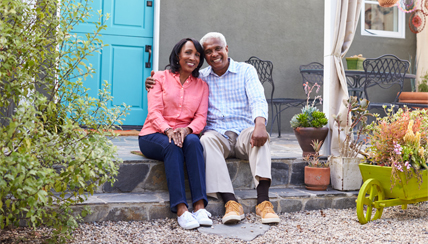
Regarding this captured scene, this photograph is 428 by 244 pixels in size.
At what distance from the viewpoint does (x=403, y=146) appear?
2201mm

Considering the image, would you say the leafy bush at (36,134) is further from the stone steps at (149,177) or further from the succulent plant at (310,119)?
the succulent plant at (310,119)

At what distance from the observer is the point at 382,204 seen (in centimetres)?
223

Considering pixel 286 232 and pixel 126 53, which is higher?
pixel 126 53

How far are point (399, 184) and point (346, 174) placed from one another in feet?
1.51

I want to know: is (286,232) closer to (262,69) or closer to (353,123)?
(353,123)

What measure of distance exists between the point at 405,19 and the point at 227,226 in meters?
4.95

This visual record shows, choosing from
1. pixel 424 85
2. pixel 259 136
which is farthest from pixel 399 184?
pixel 424 85

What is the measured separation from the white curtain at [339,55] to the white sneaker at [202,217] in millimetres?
1201

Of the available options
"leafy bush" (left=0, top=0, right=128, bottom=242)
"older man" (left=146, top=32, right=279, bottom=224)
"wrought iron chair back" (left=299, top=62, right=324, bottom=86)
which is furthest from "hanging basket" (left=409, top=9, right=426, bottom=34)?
"leafy bush" (left=0, top=0, right=128, bottom=242)

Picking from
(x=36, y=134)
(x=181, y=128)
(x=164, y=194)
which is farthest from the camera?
(x=164, y=194)

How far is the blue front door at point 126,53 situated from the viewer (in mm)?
4375

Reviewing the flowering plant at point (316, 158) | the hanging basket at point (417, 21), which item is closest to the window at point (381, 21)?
the hanging basket at point (417, 21)

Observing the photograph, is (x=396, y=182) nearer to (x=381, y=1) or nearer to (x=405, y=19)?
(x=381, y=1)

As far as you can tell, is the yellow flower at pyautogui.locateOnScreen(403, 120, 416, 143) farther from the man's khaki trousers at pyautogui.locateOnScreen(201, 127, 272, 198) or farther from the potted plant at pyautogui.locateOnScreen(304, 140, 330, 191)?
the man's khaki trousers at pyautogui.locateOnScreen(201, 127, 272, 198)
